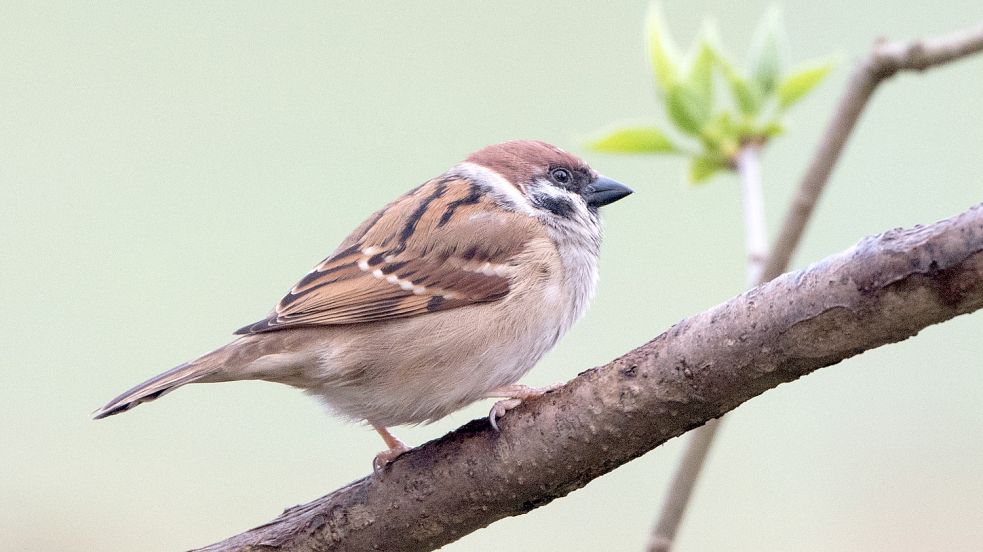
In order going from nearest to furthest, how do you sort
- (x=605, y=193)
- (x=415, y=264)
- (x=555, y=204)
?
(x=415, y=264) < (x=555, y=204) < (x=605, y=193)

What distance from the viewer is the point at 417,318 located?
3033mm

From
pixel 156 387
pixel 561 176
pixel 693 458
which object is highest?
pixel 561 176

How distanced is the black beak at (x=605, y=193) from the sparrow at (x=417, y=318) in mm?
300

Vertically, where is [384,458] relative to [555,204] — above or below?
below

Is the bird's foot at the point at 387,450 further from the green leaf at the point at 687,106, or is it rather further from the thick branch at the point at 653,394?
the green leaf at the point at 687,106

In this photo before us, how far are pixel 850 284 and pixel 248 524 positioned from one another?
314 cm

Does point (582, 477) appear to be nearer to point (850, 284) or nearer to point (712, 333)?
point (712, 333)

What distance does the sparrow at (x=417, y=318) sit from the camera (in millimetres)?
2947

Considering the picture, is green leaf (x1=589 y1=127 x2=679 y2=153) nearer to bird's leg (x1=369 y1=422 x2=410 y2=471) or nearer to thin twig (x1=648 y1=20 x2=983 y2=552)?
thin twig (x1=648 y1=20 x2=983 y2=552)

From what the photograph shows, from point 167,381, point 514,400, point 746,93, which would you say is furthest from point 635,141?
point 167,381

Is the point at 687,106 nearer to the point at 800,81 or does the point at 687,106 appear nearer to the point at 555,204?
the point at 800,81

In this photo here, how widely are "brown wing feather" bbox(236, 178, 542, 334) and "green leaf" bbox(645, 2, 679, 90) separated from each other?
2.28ft

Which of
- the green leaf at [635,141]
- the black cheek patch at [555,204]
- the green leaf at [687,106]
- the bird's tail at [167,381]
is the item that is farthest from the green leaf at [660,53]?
the bird's tail at [167,381]

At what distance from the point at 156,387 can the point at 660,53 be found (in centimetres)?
154
